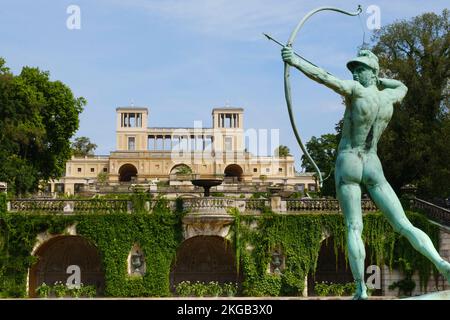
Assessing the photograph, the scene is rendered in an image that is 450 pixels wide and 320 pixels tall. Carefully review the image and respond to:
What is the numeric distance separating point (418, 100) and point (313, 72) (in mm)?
24271

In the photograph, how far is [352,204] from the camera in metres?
9.42

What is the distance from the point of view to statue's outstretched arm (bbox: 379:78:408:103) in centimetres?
998

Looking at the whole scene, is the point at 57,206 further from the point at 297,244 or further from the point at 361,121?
the point at 361,121

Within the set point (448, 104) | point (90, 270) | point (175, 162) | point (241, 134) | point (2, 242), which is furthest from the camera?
point (241, 134)

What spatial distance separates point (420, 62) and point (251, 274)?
1302cm

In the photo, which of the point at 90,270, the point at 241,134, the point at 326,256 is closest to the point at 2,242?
the point at 90,270

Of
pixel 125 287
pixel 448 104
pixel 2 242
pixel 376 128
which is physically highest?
pixel 448 104

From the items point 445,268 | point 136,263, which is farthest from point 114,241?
point 445,268

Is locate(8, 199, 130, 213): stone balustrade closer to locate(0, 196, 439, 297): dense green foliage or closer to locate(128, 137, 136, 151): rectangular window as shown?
locate(0, 196, 439, 297): dense green foliage

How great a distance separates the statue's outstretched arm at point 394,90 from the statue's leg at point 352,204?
1.12 meters

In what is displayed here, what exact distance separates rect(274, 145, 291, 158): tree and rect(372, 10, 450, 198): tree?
61344 millimetres

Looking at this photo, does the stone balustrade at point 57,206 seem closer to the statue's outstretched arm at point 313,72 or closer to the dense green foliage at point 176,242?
the dense green foliage at point 176,242

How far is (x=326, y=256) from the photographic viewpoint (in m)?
29.5
